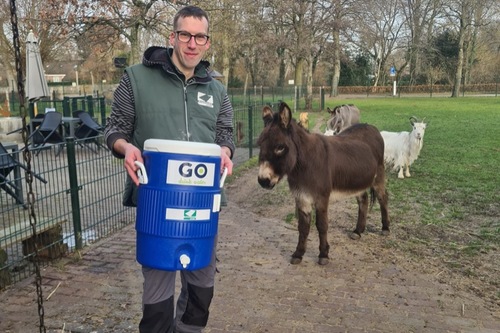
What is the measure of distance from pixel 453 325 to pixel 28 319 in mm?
3480

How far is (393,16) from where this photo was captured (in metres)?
49.9

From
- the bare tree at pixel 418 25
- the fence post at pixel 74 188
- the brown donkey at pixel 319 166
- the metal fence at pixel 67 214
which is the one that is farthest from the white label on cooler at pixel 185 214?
the bare tree at pixel 418 25

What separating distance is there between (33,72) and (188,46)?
11.0 metres

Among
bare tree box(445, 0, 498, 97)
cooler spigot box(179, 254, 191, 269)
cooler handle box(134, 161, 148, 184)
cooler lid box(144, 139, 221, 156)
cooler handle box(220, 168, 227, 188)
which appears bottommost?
cooler spigot box(179, 254, 191, 269)

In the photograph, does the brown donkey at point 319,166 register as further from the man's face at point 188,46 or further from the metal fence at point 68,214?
the metal fence at point 68,214

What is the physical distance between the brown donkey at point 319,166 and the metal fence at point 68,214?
238 cm

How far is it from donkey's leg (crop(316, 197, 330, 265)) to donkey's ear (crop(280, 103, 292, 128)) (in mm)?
1013

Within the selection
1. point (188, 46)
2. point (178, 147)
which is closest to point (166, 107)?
point (188, 46)

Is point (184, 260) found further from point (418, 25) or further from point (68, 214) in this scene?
point (418, 25)

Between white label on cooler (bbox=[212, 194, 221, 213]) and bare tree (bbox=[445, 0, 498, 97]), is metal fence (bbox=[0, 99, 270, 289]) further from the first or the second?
bare tree (bbox=[445, 0, 498, 97])

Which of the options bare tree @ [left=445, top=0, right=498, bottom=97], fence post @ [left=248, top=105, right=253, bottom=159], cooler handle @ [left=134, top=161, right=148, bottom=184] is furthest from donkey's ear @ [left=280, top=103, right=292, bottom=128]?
bare tree @ [left=445, top=0, right=498, bottom=97]

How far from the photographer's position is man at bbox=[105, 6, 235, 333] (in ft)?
8.16

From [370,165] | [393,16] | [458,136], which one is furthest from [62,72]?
[370,165]

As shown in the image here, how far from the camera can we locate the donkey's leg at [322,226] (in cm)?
484
